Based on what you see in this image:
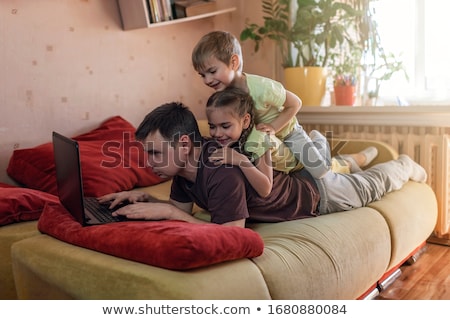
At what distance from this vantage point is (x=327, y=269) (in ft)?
4.80

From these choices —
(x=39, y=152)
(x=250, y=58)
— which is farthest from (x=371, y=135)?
(x=39, y=152)

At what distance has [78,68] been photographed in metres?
2.52

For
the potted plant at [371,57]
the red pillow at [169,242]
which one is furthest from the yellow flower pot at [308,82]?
the red pillow at [169,242]

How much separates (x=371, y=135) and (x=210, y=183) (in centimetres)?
159

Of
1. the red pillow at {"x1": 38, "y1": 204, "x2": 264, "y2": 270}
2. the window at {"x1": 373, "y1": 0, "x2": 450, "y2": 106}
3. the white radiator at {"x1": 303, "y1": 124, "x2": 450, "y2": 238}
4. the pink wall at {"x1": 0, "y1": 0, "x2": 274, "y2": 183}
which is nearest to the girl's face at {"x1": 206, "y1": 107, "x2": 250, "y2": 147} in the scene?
the red pillow at {"x1": 38, "y1": 204, "x2": 264, "y2": 270}

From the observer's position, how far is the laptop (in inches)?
55.1

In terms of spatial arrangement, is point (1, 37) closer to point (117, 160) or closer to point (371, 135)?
point (117, 160)

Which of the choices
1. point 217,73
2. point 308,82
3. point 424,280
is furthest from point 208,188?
point 308,82

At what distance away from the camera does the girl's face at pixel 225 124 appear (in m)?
1.62

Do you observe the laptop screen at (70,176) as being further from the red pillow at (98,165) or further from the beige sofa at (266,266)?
the red pillow at (98,165)

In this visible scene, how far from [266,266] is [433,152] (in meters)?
1.68

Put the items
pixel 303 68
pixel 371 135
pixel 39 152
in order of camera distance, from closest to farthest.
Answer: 1. pixel 39 152
2. pixel 371 135
3. pixel 303 68

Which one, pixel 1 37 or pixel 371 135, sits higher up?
pixel 1 37

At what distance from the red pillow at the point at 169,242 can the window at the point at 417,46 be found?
79.8 inches
